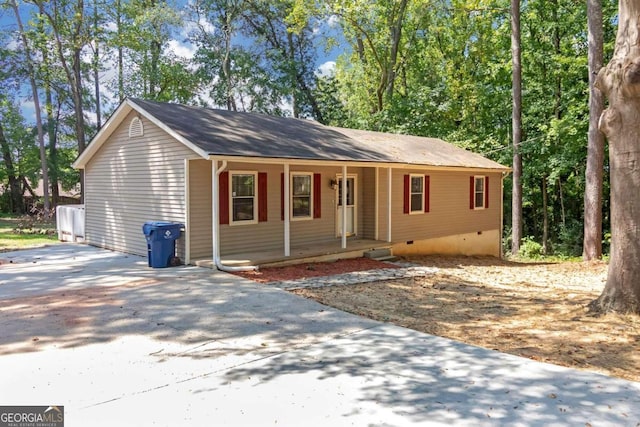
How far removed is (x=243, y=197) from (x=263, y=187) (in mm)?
585

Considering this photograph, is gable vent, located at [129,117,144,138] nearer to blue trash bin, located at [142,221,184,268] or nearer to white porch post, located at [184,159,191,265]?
white porch post, located at [184,159,191,265]

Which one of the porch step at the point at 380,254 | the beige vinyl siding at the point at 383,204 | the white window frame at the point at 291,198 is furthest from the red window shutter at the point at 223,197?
the beige vinyl siding at the point at 383,204

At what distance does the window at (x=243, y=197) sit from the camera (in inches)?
441

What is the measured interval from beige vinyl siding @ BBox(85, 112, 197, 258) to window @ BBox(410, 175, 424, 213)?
24.4 ft

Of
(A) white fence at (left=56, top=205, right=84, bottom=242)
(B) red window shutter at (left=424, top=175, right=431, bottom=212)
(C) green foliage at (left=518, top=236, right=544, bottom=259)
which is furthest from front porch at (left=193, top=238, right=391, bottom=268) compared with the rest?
(C) green foliage at (left=518, top=236, right=544, bottom=259)

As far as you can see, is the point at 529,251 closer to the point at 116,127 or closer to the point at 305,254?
the point at 305,254

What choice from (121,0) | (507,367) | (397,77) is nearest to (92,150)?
(507,367)

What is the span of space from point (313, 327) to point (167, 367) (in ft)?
6.89

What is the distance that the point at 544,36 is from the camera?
72.7 feet

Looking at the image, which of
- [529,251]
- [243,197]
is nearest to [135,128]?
[243,197]

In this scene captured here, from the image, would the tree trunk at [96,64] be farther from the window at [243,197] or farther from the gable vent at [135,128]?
the window at [243,197]

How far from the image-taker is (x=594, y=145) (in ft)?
44.8

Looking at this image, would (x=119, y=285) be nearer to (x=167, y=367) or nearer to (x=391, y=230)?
(x=167, y=367)

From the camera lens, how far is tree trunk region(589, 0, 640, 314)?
21.6 ft
